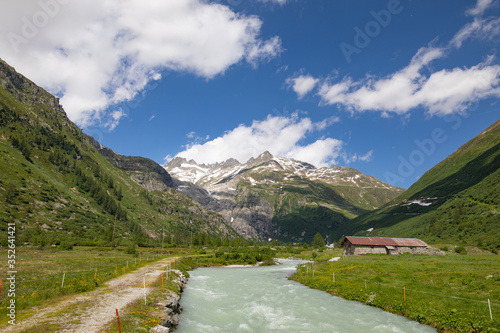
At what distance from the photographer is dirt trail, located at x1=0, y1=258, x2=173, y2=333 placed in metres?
14.1

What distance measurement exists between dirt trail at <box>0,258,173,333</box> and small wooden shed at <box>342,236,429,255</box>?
78.7m

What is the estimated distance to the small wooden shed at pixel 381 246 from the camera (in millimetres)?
86375

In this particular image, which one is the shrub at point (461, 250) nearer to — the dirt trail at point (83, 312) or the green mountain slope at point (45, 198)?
the dirt trail at point (83, 312)

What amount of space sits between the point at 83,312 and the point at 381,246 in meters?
93.5

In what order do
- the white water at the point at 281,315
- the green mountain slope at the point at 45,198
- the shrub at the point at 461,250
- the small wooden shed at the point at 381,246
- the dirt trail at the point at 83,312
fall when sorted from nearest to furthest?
the dirt trail at the point at 83,312, the white water at the point at 281,315, the shrub at the point at 461,250, the small wooden shed at the point at 381,246, the green mountain slope at the point at 45,198

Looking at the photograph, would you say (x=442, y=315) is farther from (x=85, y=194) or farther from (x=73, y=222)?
(x=85, y=194)

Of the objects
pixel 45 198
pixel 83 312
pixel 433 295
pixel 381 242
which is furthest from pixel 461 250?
pixel 45 198

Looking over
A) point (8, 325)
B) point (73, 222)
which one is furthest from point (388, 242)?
point (73, 222)

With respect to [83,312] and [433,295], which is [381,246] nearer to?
[433,295]

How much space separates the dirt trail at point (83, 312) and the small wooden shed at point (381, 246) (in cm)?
7870

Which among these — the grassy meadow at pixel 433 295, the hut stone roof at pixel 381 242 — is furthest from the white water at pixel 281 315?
the hut stone roof at pixel 381 242

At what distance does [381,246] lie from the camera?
8825 cm

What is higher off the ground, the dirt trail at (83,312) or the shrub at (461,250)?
the dirt trail at (83,312)

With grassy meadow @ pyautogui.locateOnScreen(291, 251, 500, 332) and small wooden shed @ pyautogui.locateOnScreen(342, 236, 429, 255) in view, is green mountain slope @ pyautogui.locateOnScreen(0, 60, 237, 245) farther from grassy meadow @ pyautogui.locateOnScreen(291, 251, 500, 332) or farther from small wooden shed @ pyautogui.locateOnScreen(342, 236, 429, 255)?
grassy meadow @ pyautogui.locateOnScreen(291, 251, 500, 332)
